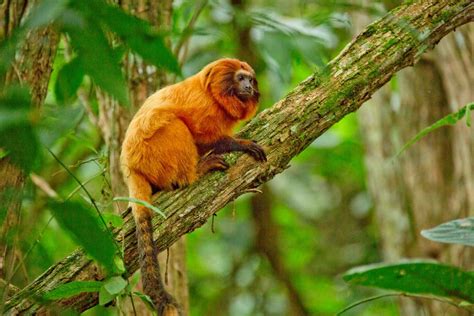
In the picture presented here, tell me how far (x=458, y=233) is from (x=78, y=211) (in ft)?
9.31

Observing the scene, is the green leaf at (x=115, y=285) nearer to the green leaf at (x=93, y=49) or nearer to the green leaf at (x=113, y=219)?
the green leaf at (x=113, y=219)

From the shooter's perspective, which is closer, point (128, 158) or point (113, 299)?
point (113, 299)

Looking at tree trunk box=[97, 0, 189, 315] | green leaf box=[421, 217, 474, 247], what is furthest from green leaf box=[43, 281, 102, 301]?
tree trunk box=[97, 0, 189, 315]

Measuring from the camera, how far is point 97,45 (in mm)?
1243

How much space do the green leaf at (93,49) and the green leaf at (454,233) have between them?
281cm

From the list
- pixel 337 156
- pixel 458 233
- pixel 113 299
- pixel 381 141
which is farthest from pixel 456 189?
pixel 113 299

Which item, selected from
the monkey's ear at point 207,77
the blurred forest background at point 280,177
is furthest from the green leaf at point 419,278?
the monkey's ear at point 207,77

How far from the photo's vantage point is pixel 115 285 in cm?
304

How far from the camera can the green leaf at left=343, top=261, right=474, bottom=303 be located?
3.81m

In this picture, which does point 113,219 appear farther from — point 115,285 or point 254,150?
point 254,150

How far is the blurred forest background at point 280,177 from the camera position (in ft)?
7.73

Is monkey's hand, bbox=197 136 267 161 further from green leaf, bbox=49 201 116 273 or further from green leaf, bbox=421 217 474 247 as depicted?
green leaf, bbox=49 201 116 273

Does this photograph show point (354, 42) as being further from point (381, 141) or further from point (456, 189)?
point (381, 141)

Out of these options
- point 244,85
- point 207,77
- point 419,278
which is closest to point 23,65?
point 207,77
